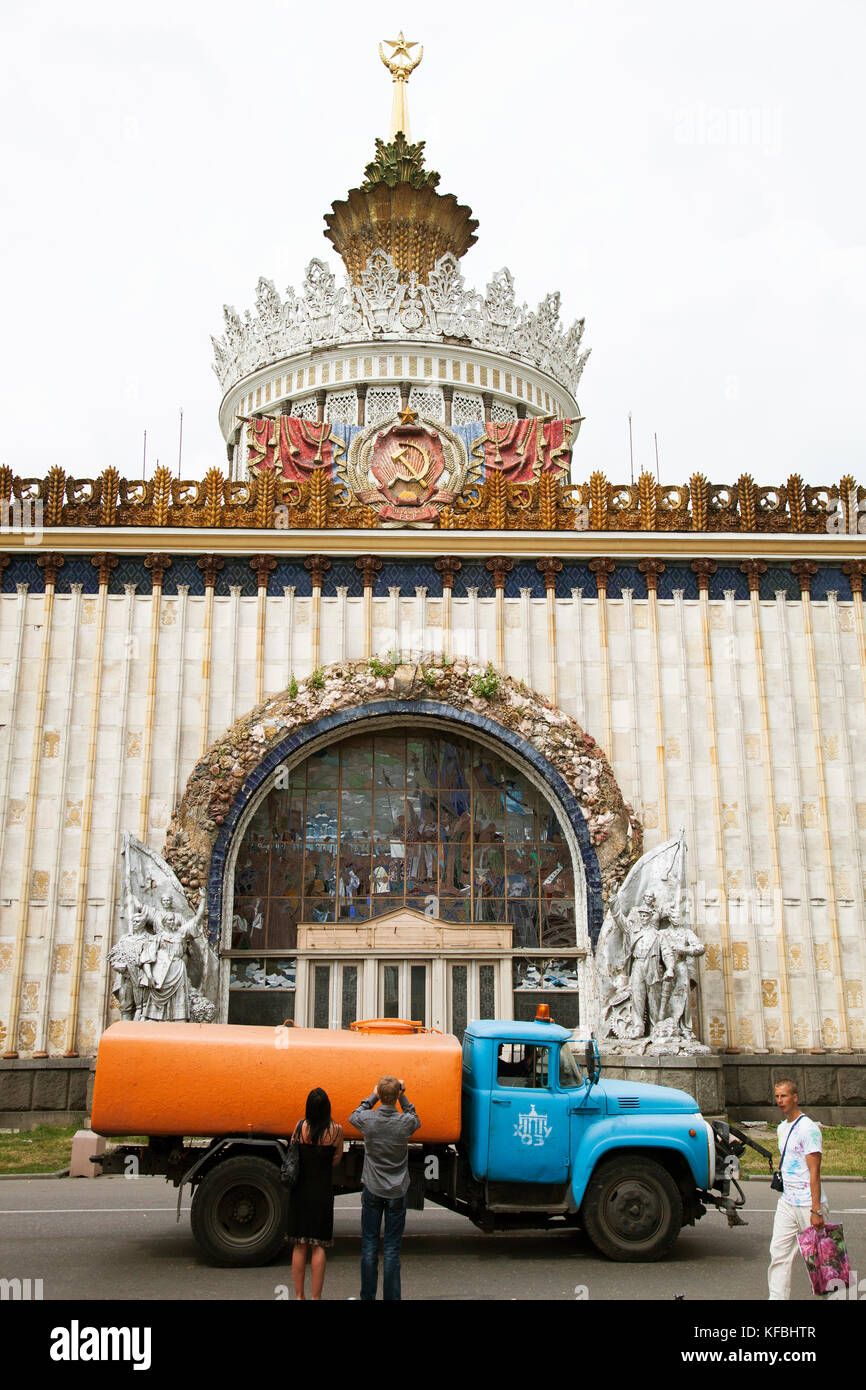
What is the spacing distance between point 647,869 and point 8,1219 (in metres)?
13.6

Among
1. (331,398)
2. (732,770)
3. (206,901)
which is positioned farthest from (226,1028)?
(331,398)

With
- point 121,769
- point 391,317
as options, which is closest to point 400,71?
point 391,317

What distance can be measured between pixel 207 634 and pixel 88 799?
415cm

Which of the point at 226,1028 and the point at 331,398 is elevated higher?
the point at 331,398

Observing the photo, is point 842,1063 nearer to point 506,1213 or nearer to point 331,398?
point 506,1213

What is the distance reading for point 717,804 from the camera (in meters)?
25.0

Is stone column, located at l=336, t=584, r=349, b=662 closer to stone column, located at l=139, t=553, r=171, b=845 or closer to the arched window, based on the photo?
the arched window

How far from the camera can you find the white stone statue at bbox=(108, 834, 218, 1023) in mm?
22094

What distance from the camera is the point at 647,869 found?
23734 mm

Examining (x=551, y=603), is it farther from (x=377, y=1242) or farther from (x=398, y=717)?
(x=377, y=1242)

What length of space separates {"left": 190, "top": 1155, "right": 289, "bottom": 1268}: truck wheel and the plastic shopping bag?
5.08 meters

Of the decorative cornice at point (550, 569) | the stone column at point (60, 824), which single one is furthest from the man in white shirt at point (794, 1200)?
the decorative cornice at point (550, 569)

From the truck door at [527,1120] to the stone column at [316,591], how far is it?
14.3 metres

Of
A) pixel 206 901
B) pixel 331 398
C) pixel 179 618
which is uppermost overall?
pixel 331 398
